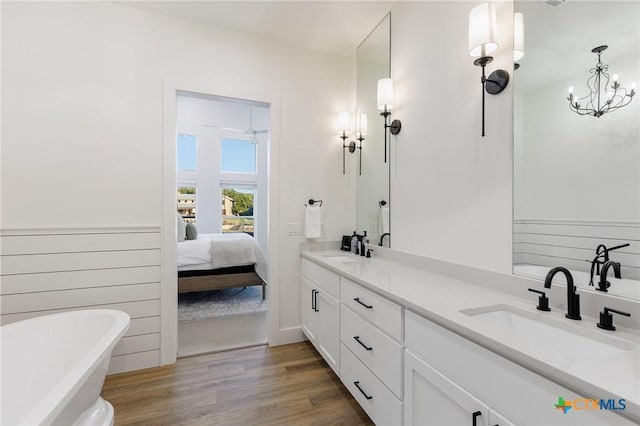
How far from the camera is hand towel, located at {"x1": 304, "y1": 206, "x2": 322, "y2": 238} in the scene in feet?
9.17

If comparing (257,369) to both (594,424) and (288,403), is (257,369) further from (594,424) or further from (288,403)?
(594,424)

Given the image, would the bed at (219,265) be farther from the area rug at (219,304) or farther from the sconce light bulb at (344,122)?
the sconce light bulb at (344,122)

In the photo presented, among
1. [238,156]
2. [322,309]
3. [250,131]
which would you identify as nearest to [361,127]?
[322,309]

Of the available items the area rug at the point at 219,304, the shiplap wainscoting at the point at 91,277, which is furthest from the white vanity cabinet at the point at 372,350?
the area rug at the point at 219,304

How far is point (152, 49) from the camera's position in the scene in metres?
2.38

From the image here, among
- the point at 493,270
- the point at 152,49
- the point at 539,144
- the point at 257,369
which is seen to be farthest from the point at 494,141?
the point at 152,49

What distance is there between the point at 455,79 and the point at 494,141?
51cm

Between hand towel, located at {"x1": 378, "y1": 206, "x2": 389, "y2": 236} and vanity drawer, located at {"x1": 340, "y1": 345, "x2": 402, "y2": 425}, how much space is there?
0.99 m

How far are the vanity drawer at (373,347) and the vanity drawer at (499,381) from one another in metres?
0.19

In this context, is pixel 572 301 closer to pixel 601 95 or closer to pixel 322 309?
pixel 601 95

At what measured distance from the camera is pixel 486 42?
1.42 m

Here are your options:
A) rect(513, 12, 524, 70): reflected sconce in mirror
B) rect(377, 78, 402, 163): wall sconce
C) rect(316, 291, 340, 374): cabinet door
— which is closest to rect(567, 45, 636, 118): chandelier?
rect(513, 12, 524, 70): reflected sconce in mirror

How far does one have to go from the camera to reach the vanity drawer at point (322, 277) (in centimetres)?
204

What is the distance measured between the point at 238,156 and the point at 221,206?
110 centimetres
